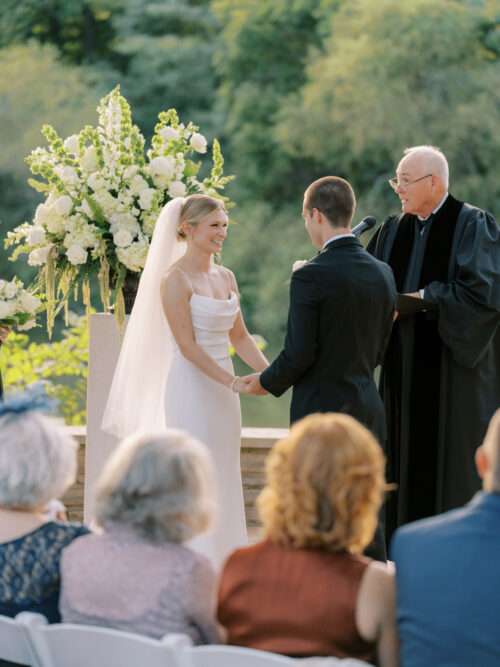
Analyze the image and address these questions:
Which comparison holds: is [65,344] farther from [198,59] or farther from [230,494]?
[198,59]

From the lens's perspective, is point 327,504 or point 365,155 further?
point 365,155

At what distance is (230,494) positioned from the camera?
14.9 ft

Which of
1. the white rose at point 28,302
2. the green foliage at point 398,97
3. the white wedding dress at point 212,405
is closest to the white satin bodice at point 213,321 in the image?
the white wedding dress at point 212,405

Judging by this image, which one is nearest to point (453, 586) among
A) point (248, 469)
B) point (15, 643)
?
point (15, 643)

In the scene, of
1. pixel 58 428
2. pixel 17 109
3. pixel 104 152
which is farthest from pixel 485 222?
pixel 17 109

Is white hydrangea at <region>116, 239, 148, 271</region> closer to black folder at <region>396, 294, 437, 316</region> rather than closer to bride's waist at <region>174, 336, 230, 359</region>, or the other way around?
bride's waist at <region>174, 336, 230, 359</region>

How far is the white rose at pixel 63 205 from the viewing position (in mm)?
4750

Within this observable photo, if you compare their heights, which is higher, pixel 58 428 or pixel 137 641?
pixel 58 428

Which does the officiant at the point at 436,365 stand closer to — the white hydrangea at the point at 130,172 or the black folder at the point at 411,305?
the black folder at the point at 411,305

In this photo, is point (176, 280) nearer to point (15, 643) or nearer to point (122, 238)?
point (122, 238)

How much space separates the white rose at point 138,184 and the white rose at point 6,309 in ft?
2.20

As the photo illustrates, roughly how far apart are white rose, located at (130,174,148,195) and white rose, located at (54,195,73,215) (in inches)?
10.2

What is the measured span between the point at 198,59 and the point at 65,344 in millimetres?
12244

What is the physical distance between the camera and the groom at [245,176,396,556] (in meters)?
3.82
